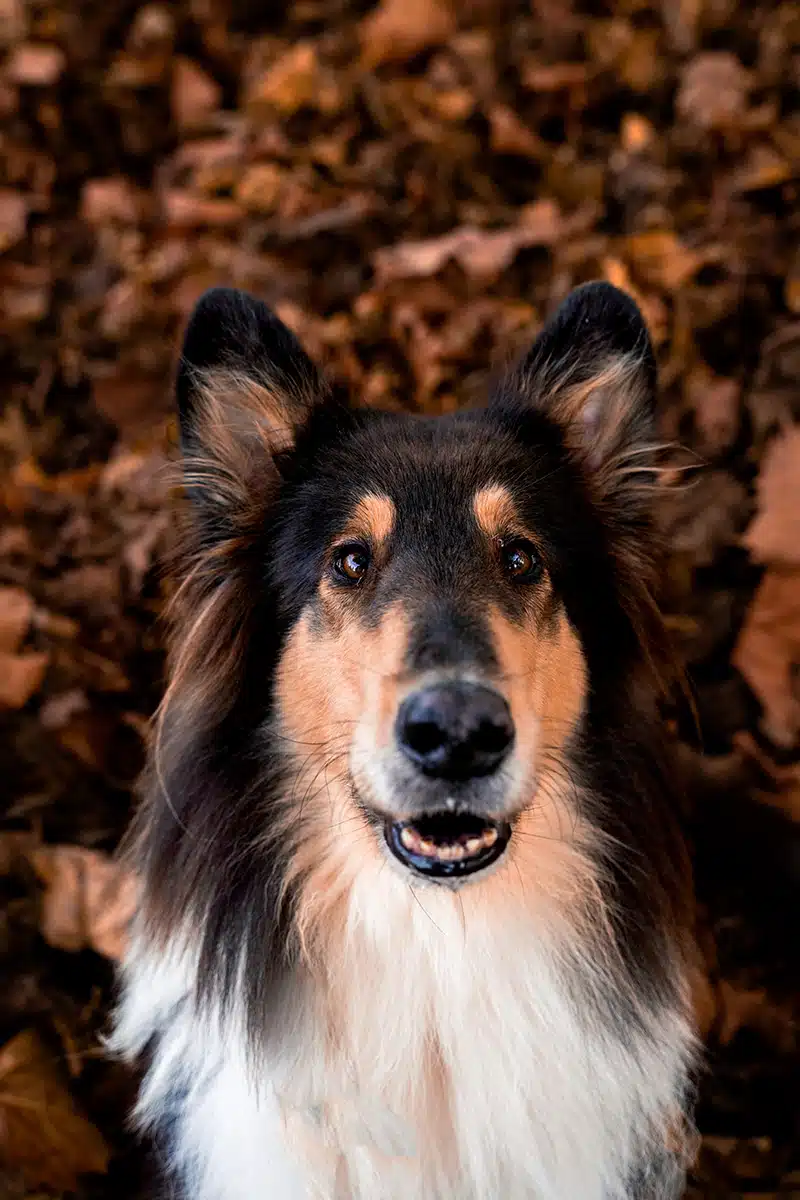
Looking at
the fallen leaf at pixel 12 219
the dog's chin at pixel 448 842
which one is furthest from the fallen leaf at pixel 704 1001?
the fallen leaf at pixel 12 219

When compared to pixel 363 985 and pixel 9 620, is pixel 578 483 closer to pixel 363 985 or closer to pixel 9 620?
pixel 363 985

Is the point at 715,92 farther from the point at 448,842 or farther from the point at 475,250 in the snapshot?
the point at 448,842

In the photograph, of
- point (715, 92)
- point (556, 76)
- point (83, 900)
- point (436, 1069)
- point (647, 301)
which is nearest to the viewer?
point (436, 1069)

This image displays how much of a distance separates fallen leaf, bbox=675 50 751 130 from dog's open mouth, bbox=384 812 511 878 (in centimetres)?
284

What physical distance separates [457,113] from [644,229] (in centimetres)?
93

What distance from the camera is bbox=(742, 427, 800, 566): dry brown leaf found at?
113 inches

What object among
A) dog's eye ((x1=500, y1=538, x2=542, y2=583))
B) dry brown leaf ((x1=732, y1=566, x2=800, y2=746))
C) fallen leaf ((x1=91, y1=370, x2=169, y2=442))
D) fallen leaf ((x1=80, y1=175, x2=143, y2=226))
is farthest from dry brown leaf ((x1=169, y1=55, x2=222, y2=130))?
dog's eye ((x1=500, y1=538, x2=542, y2=583))

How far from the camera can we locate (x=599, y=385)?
7.07ft

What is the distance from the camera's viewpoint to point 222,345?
2.03m

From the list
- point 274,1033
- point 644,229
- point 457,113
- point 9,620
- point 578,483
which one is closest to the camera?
point 274,1033

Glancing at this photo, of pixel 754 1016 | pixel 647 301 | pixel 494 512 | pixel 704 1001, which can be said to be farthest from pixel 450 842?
pixel 647 301

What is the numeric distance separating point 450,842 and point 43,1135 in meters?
1.19

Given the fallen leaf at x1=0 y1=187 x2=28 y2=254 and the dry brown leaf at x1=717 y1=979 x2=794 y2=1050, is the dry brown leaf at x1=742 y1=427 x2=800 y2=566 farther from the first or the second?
the fallen leaf at x1=0 y1=187 x2=28 y2=254

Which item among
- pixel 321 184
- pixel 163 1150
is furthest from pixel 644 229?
pixel 163 1150
